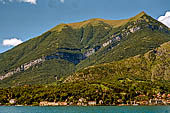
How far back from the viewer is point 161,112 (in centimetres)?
15162

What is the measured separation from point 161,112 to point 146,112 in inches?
292

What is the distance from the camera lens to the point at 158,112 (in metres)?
152

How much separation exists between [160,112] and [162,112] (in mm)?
976

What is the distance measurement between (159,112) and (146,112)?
6517 mm

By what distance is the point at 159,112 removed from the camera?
152 metres

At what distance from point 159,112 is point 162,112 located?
4.78 feet

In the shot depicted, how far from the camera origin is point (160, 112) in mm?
151875

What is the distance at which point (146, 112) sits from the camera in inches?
5974

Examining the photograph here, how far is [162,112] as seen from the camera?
15150 centimetres

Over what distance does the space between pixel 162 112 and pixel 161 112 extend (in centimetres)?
48

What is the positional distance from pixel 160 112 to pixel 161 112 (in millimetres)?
503

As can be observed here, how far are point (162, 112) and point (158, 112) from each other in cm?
193
